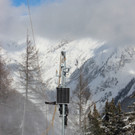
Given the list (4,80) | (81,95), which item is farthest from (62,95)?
(81,95)

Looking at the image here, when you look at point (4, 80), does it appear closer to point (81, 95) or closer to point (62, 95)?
point (81, 95)

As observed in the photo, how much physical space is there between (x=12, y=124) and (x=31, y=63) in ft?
19.0

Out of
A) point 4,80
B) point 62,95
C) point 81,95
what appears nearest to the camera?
point 62,95

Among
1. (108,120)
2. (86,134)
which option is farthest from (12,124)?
(108,120)

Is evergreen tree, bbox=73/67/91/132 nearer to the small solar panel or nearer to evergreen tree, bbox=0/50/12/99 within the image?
evergreen tree, bbox=0/50/12/99

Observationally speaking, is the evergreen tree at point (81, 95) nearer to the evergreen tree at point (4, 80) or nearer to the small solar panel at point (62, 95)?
the evergreen tree at point (4, 80)

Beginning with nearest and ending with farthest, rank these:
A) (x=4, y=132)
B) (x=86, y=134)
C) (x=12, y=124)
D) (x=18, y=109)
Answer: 1. (x=4, y=132)
2. (x=12, y=124)
3. (x=18, y=109)
4. (x=86, y=134)

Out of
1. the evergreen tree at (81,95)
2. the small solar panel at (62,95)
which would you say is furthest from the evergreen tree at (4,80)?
the small solar panel at (62,95)

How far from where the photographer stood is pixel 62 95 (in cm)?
1280

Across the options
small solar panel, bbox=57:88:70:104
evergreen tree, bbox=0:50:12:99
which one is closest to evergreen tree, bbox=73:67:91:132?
evergreen tree, bbox=0:50:12:99

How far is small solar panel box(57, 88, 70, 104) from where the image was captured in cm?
1262

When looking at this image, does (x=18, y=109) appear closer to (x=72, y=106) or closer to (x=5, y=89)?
(x=5, y=89)

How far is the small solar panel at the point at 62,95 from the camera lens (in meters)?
12.6

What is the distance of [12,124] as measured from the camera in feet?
65.9
